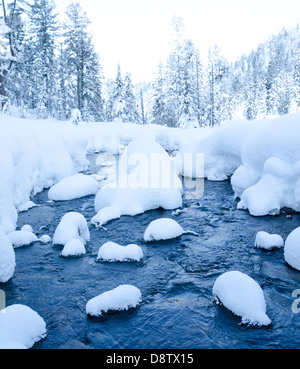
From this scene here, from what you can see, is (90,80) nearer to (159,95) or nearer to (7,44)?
(159,95)

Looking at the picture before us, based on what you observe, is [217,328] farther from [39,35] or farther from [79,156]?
[39,35]

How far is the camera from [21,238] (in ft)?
22.2

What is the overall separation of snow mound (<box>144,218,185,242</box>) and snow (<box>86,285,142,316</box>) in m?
2.44

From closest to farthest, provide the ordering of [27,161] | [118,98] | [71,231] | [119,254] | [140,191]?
[119,254], [71,231], [140,191], [27,161], [118,98]

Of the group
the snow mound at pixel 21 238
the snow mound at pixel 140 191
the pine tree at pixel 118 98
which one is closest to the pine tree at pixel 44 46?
the pine tree at pixel 118 98

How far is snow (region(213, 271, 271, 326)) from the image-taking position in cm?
395

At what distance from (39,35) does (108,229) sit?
101ft

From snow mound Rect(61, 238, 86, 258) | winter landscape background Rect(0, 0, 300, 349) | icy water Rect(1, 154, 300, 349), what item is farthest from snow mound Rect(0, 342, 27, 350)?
snow mound Rect(61, 238, 86, 258)

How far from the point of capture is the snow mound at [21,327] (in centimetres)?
353

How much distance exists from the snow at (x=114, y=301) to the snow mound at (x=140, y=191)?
3785 millimetres

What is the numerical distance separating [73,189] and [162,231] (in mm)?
5440

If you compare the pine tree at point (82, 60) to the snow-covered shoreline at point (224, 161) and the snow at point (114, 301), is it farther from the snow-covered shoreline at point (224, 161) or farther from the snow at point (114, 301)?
the snow at point (114, 301)

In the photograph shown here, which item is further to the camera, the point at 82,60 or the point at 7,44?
the point at 82,60

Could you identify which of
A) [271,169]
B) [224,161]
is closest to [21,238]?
[271,169]
